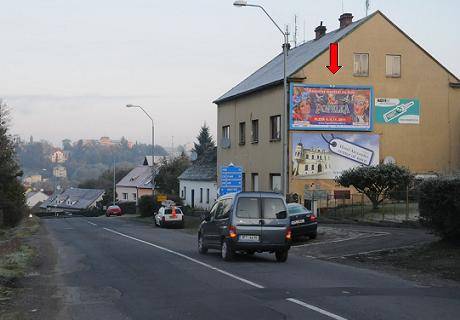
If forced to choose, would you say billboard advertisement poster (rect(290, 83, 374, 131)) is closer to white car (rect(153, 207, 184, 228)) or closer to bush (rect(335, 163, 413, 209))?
bush (rect(335, 163, 413, 209))

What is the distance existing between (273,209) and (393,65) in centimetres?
2702

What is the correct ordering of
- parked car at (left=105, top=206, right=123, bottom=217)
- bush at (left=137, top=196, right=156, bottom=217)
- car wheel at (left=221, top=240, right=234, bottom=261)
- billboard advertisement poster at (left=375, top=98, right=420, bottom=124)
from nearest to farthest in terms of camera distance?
car wheel at (left=221, top=240, right=234, bottom=261) < billboard advertisement poster at (left=375, top=98, right=420, bottom=124) < bush at (left=137, top=196, right=156, bottom=217) < parked car at (left=105, top=206, right=123, bottom=217)

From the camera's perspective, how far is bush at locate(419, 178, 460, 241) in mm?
17281

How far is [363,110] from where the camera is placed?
4131cm

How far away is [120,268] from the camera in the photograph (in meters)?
16.2

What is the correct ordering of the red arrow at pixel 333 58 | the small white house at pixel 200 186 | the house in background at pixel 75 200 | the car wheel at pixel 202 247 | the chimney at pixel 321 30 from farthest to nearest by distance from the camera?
1. the house in background at pixel 75 200
2. the small white house at pixel 200 186
3. the chimney at pixel 321 30
4. the red arrow at pixel 333 58
5. the car wheel at pixel 202 247

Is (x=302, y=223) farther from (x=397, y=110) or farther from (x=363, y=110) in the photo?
(x=397, y=110)

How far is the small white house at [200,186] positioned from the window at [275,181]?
19.1 m

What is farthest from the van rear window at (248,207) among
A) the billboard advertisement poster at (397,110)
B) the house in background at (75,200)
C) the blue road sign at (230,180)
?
the house in background at (75,200)

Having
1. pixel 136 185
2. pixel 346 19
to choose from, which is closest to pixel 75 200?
pixel 136 185

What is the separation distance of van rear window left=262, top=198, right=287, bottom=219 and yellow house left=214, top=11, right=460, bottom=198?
886 inches

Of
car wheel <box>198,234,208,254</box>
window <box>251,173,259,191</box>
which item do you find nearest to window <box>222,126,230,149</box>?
window <box>251,173,259,191</box>

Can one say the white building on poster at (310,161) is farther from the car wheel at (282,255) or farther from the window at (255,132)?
the car wheel at (282,255)

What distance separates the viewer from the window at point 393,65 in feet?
138
